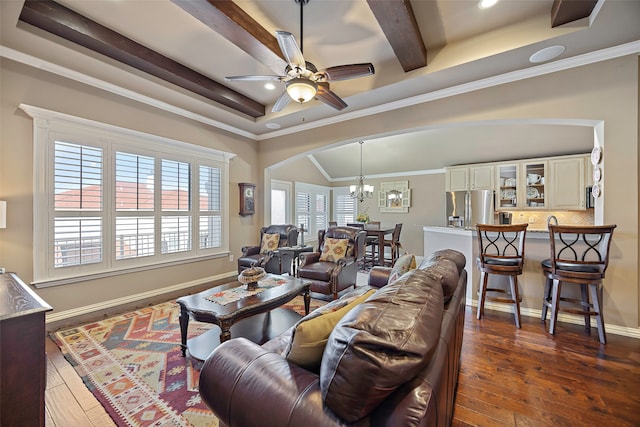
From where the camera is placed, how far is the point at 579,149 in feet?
16.6

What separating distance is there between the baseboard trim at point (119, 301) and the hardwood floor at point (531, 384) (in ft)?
1.78

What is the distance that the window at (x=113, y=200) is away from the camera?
291cm

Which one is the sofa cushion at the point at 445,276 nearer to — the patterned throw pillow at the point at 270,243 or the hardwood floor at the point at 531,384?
the hardwood floor at the point at 531,384

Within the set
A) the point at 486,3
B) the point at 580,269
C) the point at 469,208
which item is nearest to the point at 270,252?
the point at 580,269

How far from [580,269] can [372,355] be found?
3.01 m

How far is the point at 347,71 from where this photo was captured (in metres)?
2.39

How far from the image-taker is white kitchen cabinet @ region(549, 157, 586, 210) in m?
4.99

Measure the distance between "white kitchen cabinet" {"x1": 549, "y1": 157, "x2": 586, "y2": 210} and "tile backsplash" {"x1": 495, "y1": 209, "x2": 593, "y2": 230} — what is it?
0.29 m

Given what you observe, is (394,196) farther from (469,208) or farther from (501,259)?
(501,259)

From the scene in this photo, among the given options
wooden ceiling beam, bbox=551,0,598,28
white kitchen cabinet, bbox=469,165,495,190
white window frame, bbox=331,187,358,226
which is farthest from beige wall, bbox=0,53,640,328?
white window frame, bbox=331,187,358,226

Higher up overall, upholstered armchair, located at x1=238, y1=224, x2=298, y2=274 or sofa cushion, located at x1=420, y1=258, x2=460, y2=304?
Answer: sofa cushion, located at x1=420, y1=258, x2=460, y2=304

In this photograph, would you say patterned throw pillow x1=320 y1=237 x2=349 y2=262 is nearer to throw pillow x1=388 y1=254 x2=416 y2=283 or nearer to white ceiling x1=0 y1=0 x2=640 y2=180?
throw pillow x1=388 y1=254 x2=416 y2=283

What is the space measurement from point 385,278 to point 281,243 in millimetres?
2311

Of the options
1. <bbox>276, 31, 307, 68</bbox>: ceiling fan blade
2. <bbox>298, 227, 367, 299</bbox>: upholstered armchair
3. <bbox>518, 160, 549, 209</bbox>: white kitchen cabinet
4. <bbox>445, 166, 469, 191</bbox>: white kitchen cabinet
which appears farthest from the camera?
<bbox>445, 166, 469, 191</bbox>: white kitchen cabinet
